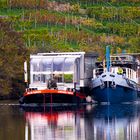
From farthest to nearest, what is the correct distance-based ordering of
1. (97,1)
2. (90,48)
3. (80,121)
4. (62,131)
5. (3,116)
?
(97,1)
(90,48)
(3,116)
(80,121)
(62,131)

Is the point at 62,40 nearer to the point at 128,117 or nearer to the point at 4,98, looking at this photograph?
the point at 4,98

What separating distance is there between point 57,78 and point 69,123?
74.2 ft

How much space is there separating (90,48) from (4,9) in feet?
80.2

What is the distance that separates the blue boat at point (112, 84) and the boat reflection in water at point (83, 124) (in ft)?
28.5

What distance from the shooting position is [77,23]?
129375mm

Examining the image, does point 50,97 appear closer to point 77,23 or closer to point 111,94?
point 111,94

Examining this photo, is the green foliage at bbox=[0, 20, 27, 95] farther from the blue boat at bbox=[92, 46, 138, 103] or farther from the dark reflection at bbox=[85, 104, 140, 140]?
the dark reflection at bbox=[85, 104, 140, 140]

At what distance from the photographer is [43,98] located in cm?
7175

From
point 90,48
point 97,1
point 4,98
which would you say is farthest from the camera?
point 97,1

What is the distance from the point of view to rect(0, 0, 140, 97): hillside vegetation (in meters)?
116

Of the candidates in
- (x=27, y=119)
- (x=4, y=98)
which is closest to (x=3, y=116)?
(x=27, y=119)

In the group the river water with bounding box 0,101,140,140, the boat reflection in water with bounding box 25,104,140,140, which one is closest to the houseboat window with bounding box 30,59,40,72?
the river water with bounding box 0,101,140,140

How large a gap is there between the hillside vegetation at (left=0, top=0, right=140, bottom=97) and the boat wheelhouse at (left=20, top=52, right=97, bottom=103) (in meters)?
28.2

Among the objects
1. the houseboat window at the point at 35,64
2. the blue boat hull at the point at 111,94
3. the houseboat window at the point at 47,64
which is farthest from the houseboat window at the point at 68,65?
the blue boat hull at the point at 111,94
